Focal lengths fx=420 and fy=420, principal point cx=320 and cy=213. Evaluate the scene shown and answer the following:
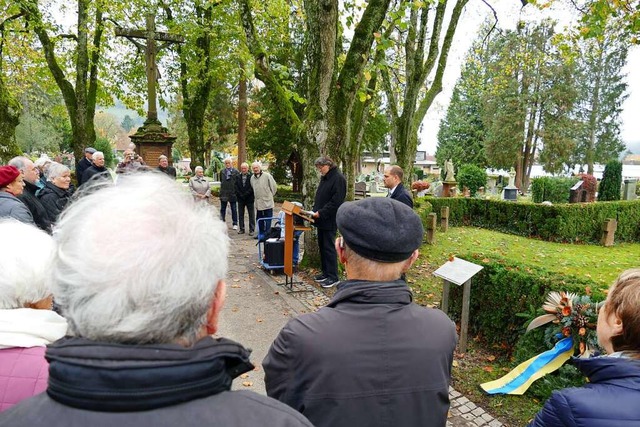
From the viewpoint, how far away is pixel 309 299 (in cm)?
645

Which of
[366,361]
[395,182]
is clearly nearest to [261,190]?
[395,182]

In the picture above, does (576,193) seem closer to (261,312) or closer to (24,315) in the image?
(261,312)

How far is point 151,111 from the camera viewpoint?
1498 centimetres

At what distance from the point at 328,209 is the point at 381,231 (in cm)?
497

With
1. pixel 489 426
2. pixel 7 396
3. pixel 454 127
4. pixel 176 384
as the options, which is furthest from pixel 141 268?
pixel 454 127

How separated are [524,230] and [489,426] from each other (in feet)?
39.7

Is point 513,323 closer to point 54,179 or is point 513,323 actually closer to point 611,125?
point 54,179

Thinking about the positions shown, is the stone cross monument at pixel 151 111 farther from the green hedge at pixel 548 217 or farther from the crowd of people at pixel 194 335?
the crowd of people at pixel 194 335

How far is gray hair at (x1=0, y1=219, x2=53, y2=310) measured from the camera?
1580 millimetres

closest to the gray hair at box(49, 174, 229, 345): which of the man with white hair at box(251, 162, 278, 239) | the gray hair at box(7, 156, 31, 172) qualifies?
the gray hair at box(7, 156, 31, 172)

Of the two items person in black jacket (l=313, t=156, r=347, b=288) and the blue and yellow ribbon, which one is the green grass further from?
the blue and yellow ribbon

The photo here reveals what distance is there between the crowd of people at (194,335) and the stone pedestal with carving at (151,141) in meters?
13.9

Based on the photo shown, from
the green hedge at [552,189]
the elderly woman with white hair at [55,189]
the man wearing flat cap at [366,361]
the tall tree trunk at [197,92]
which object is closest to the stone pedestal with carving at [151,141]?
the tall tree trunk at [197,92]

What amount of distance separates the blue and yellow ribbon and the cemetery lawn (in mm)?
96
